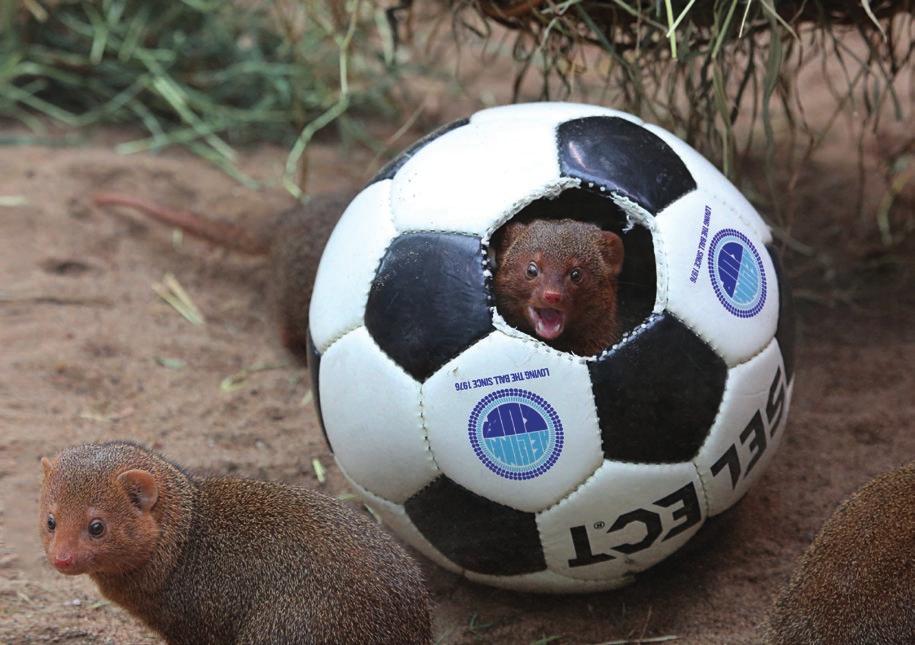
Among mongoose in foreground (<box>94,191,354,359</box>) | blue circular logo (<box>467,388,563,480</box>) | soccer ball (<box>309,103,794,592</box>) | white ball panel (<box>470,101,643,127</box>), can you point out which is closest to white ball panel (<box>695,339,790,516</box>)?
soccer ball (<box>309,103,794,592</box>)

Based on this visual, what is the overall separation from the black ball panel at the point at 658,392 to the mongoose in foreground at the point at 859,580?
16.6 inches

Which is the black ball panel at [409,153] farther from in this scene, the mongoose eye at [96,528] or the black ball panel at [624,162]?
the mongoose eye at [96,528]

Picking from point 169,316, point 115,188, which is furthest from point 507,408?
point 115,188

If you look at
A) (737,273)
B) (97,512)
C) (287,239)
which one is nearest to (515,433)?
(737,273)

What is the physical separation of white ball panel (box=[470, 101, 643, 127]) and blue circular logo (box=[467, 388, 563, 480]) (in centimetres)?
86

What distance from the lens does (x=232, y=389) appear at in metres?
4.37

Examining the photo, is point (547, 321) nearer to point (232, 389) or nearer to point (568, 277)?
point (568, 277)

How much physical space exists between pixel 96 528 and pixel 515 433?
44.3 inches

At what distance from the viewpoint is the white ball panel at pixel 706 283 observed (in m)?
2.95

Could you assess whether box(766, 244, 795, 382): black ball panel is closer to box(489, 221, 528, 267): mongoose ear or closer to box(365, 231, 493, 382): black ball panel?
box(489, 221, 528, 267): mongoose ear

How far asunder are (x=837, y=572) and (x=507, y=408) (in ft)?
2.98

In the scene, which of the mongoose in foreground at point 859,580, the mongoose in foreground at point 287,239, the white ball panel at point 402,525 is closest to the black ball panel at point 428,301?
the white ball panel at point 402,525

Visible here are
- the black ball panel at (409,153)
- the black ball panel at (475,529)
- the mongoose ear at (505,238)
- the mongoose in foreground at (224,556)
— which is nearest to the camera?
the mongoose in foreground at (224,556)

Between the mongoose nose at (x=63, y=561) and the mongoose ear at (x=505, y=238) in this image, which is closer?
the mongoose nose at (x=63, y=561)
